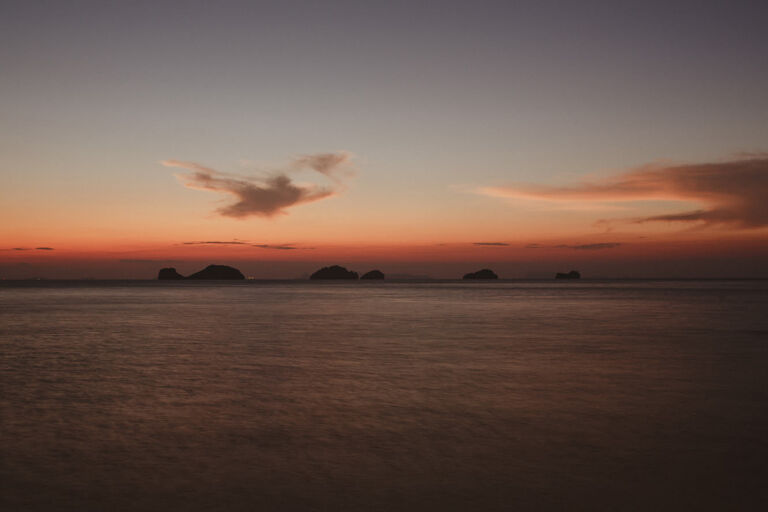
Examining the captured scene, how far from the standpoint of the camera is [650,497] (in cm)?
723

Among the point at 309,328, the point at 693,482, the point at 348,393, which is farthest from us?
the point at 309,328

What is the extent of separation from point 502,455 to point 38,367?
15.2 metres

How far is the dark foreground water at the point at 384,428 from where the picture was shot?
7387 millimetres

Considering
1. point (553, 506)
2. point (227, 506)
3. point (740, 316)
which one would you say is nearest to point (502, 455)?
point (553, 506)

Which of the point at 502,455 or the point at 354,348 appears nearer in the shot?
the point at 502,455

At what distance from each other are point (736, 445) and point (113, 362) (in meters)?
17.3

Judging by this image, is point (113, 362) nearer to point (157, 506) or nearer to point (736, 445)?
point (157, 506)

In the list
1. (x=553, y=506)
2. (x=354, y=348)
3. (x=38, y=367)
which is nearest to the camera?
(x=553, y=506)

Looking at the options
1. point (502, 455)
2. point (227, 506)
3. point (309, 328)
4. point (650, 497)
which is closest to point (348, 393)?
point (502, 455)

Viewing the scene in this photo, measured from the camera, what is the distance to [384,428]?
10664 millimetres

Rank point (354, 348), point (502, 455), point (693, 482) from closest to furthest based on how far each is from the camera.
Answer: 1. point (693, 482)
2. point (502, 455)
3. point (354, 348)

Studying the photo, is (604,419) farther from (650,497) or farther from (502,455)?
(650,497)

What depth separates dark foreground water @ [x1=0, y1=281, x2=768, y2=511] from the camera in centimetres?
739

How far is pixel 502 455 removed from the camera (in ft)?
29.3
